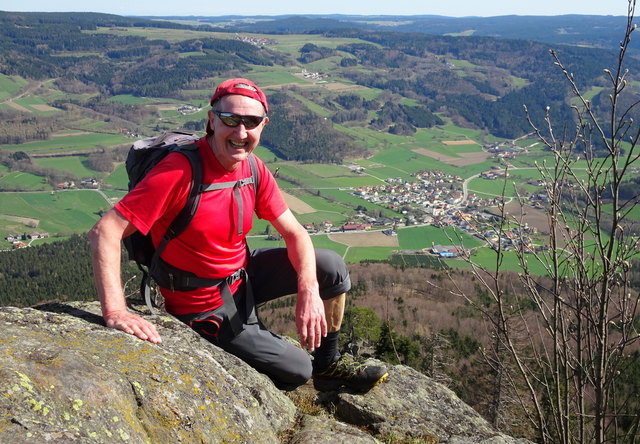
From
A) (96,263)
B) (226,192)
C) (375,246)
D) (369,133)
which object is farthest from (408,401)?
(369,133)

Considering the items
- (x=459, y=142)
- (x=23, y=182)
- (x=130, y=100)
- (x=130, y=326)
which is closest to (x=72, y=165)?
(x=23, y=182)

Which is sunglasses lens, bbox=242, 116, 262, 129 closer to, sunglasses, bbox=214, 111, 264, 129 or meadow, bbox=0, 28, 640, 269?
sunglasses, bbox=214, 111, 264, 129

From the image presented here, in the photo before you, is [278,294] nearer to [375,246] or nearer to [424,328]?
[424,328]

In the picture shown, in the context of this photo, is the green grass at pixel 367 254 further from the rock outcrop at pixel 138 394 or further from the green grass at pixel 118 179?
the rock outcrop at pixel 138 394

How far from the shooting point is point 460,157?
11731 centimetres

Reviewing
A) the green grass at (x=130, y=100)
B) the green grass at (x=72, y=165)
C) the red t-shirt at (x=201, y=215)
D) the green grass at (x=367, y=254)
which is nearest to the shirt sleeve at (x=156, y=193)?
the red t-shirt at (x=201, y=215)

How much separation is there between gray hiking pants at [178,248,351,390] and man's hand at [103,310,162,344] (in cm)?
77

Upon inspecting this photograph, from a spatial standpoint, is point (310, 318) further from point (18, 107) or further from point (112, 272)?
point (18, 107)

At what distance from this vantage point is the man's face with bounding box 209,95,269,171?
4.31 m

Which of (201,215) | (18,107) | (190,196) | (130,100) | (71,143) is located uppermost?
(190,196)

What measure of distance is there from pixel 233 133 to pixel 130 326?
1.73 meters

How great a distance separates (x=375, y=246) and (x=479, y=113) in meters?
126

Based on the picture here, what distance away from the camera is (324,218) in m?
70.5

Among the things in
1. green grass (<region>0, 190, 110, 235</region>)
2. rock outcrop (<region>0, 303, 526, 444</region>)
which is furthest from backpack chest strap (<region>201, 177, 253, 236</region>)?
green grass (<region>0, 190, 110, 235</region>)
